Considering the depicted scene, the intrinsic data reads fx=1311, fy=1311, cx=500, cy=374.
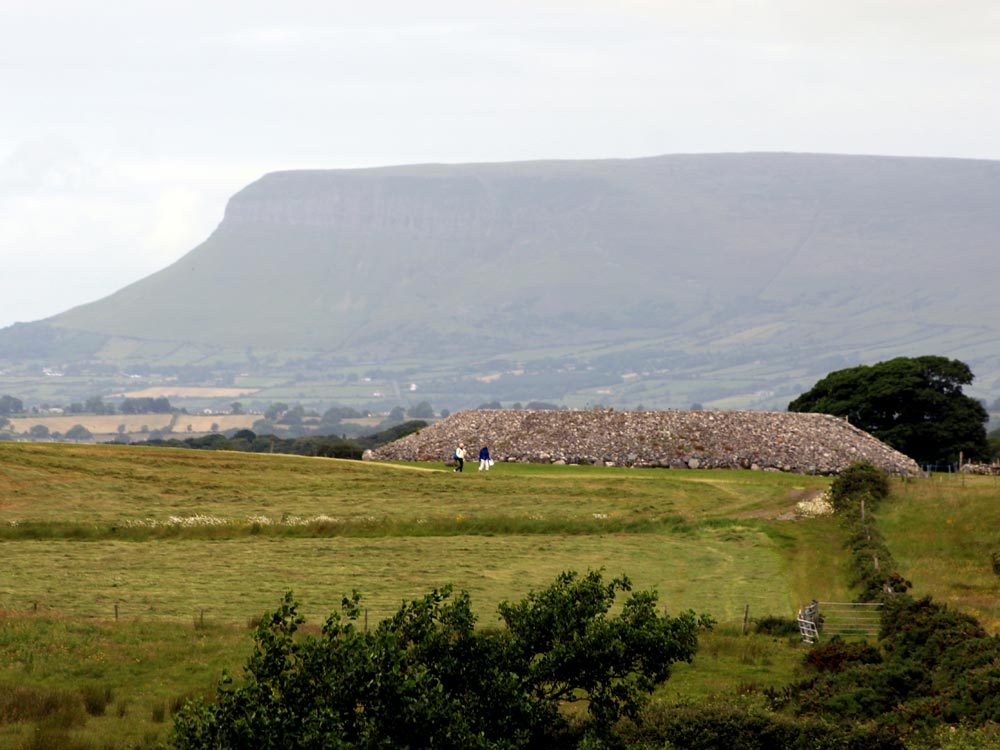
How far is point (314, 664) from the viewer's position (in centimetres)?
2345

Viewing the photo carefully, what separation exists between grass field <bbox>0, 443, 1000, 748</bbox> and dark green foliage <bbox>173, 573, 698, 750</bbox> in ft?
16.5

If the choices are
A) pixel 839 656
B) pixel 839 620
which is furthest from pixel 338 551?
pixel 839 656

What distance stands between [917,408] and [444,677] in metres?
87.2

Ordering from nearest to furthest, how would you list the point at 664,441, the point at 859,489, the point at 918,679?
the point at 918,679 < the point at 859,489 < the point at 664,441

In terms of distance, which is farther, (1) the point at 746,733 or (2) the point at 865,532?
(2) the point at 865,532

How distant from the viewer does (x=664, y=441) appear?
84938mm

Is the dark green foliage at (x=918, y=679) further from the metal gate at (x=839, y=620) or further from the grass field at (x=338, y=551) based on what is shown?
the grass field at (x=338, y=551)

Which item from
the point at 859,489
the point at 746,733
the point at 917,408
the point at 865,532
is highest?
the point at 917,408

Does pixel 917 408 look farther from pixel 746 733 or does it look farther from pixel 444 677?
pixel 444 677

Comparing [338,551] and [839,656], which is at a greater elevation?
[338,551]

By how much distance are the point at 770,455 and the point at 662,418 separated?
9.66 m

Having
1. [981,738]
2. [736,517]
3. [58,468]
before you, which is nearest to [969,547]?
[736,517]

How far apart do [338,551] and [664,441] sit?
39.1m

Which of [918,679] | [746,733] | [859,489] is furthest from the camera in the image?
[859,489]
